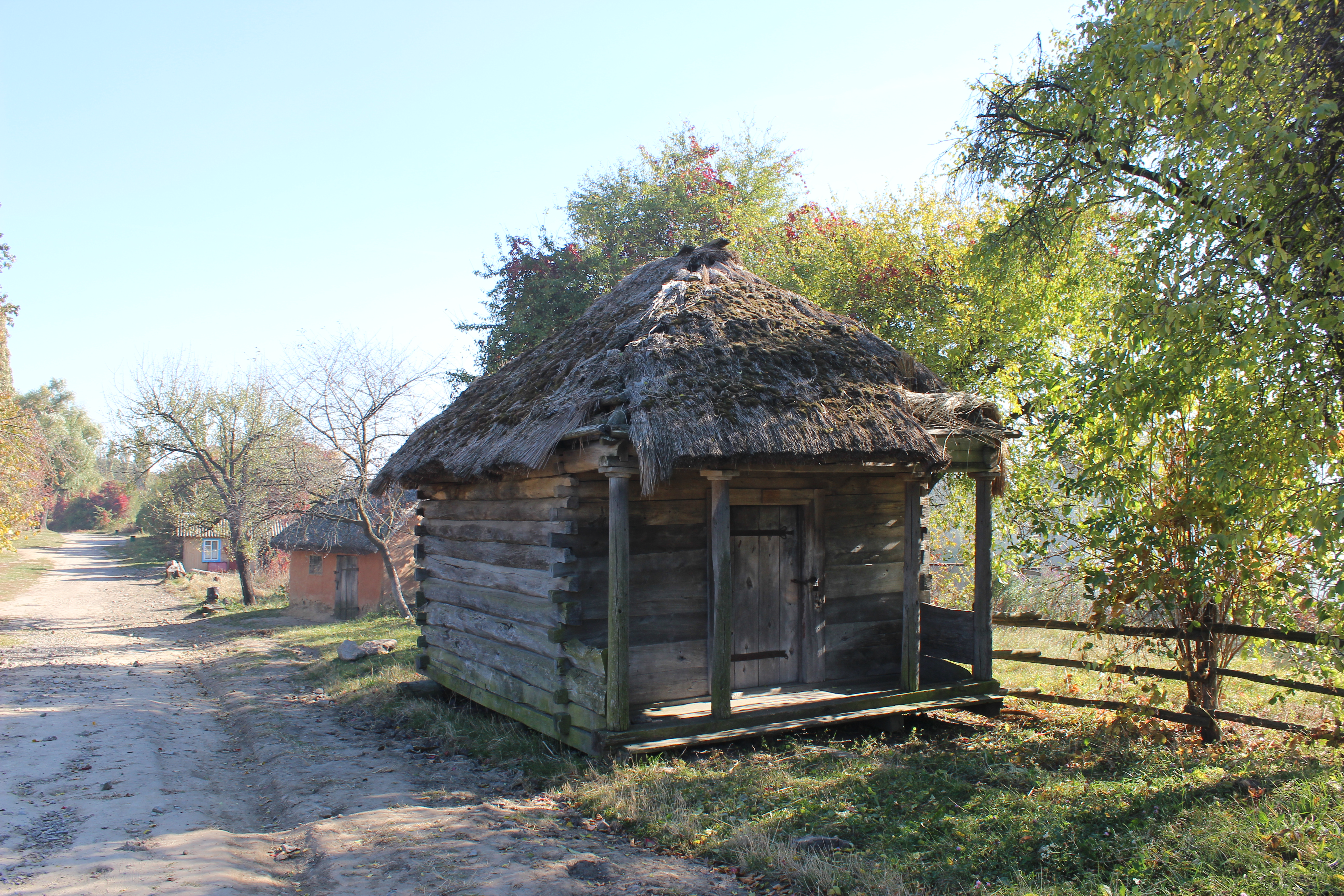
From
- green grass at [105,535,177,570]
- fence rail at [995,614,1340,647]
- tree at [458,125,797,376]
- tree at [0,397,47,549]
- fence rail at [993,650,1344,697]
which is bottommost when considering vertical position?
green grass at [105,535,177,570]

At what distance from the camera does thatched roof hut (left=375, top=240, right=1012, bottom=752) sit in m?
6.65

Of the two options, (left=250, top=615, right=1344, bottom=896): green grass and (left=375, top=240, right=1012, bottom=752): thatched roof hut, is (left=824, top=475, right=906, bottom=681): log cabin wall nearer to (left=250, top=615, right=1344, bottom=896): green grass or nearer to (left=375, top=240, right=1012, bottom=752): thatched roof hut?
(left=375, top=240, right=1012, bottom=752): thatched roof hut

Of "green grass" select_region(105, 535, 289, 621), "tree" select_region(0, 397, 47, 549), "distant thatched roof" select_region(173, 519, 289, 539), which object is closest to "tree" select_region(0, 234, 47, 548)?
"tree" select_region(0, 397, 47, 549)

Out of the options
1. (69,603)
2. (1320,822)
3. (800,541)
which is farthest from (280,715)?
(69,603)

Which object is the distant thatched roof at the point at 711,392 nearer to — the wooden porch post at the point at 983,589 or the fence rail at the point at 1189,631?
the wooden porch post at the point at 983,589

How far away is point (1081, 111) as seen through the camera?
6203 mm

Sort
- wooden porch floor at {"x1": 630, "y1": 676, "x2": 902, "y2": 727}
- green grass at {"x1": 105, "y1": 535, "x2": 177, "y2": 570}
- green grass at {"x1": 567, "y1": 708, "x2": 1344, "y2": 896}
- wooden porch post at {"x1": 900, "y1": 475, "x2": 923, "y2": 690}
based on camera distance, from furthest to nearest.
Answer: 1. green grass at {"x1": 105, "y1": 535, "x2": 177, "y2": 570}
2. wooden porch post at {"x1": 900, "y1": 475, "x2": 923, "y2": 690}
3. wooden porch floor at {"x1": 630, "y1": 676, "x2": 902, "y2": 727}
4. green grass at {"x1": 567, "y1": 708, "x2": 1344, "y2": 896}

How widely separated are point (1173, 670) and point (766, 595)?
13.1ft

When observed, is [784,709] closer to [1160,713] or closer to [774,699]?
[774,699]

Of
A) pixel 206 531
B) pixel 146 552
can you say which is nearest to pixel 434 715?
pixel 206 531

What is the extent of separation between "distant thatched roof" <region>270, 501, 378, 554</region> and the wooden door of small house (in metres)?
0.35

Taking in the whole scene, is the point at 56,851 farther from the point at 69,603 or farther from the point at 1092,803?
the point at 69,603

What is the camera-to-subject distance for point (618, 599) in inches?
255

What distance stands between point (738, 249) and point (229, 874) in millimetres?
17308
